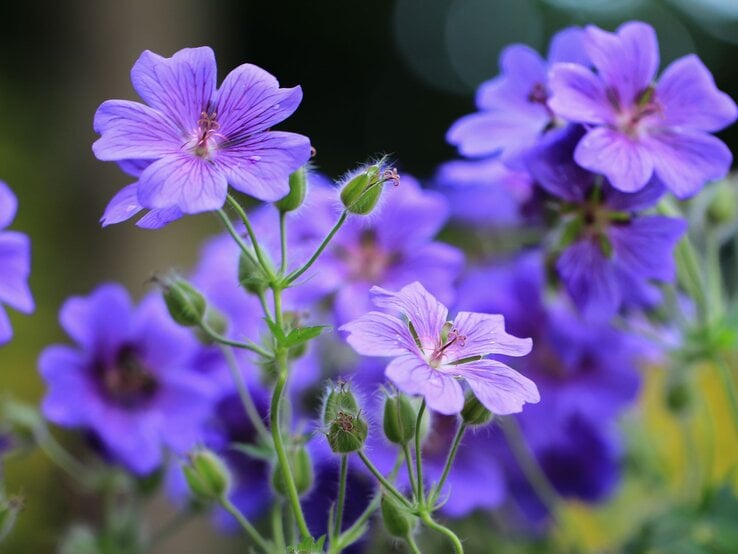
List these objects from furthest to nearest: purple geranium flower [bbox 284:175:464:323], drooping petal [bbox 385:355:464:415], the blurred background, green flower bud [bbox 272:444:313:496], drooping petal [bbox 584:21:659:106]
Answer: the blurred background, purple geranium flower [bbox 284:175:464:323], drooping petal [bbox 584:21:659:106], green flower bud [bbox 272:444:313:496], drooping petal [bbox 385:355:464:415]

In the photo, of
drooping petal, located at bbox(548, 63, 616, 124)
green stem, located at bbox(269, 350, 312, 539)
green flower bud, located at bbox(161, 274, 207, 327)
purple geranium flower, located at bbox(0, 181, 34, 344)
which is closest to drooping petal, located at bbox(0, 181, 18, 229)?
purple geranium flower, located at bbox(0, 181, 34, 344)

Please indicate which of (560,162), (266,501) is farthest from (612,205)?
(266,501)

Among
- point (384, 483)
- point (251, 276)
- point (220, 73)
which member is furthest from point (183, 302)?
point (220, 73)

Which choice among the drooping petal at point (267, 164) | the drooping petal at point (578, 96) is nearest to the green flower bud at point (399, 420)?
the drooping petal at point (267, 164)

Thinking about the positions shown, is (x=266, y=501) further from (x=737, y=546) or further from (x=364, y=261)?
(x=737, y=546)

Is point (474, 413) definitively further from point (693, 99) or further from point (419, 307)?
point (693, 99)

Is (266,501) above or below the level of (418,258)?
below

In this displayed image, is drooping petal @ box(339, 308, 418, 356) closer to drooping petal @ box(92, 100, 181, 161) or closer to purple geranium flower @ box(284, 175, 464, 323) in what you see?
drooping petal @ box(92, 100, 181, 161)
